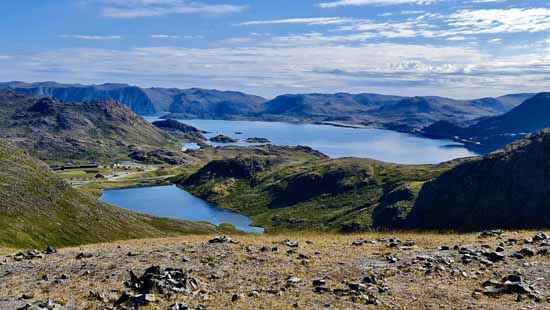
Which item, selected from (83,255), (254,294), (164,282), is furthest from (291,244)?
(83,255)

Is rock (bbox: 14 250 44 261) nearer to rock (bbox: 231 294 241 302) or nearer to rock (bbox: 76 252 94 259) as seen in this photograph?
rock (bbox: 76 252 94 259)

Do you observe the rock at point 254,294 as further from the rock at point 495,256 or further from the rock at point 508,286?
the rock at point 495,256

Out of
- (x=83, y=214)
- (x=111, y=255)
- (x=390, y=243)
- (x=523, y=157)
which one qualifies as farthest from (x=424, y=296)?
(x=523, y=157)

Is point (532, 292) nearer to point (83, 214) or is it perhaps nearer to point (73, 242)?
point (73, 242)

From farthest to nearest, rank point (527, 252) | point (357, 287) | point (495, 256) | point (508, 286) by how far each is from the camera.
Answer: point (527, 252), point (495, 256), point (357, 287), point (508, 286)

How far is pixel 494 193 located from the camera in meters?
153

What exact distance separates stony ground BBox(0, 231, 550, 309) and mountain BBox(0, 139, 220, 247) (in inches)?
1834

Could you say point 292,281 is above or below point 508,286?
below

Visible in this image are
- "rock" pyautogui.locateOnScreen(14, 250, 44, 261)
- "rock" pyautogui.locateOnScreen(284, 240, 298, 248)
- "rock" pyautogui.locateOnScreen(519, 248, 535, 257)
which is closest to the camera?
"rock" pyautogui.locateOnScreen(519, 248, 535, 257)

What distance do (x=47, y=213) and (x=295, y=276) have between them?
75.8m

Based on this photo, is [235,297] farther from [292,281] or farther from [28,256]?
[28,256]

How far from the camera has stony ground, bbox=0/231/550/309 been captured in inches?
851

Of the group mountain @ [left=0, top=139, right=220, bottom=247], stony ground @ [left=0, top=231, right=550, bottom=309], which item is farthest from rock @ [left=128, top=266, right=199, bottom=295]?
mountain @ [left=0, top=139, right=220, bottom=247]

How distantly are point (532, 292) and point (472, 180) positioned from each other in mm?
156227
